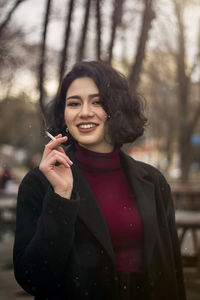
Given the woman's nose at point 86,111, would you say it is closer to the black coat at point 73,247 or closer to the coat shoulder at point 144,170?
the black coat at point 73,247

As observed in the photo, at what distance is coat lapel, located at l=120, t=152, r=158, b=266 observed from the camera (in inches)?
82.2

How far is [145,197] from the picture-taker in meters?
2.19

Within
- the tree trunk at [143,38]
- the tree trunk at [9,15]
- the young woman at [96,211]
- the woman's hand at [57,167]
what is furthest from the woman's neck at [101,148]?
the tree trunk at [9,15]

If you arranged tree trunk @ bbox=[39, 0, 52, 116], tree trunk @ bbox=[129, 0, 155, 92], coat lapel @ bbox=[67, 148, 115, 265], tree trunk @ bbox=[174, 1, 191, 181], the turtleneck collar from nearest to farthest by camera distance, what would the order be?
coat lapel @ bbox=[67, 148, 115, 265], the turtleneck collar, tree trunk @ bbox=[39, 0, 52, 116], tree trunk @ bbox=[129, 0, 155, 92], tree trunk @ bbox=[174, 1, 191, 181]

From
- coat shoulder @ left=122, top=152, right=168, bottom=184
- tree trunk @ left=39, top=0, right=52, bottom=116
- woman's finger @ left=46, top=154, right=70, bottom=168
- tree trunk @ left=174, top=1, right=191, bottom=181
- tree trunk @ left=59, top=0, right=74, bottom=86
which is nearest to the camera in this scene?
woman's finger @ left=46, top=154, right=70, bottom=168

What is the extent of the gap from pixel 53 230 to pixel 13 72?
2.18m

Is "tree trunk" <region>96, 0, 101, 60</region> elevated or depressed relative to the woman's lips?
elevated

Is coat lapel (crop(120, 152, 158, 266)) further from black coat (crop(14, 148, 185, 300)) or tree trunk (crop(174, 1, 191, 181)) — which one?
tree trunk (crop(174, 1, 191, 181))

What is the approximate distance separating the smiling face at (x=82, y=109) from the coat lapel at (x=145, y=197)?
0.23 m

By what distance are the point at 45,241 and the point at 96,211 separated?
0.25 meters

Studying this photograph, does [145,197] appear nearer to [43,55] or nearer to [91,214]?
[91,214]

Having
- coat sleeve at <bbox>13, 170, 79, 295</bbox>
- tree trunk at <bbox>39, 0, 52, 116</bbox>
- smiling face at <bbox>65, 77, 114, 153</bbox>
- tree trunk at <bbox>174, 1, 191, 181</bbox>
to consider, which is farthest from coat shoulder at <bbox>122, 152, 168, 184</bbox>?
tree trunk at <bbox>174, 1, 191, 181</bbox>

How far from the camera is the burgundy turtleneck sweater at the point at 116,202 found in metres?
2.03

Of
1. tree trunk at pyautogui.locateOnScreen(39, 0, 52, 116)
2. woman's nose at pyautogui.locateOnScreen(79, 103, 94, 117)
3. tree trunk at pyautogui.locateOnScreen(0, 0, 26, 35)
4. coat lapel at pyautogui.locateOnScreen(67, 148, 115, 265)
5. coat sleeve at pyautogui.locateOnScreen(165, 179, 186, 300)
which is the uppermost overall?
tree trunk at pyautogui.locateOnScreen(0, 0, 26, 35)
